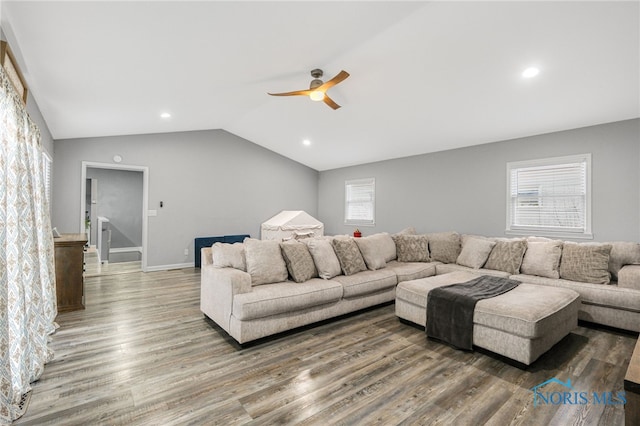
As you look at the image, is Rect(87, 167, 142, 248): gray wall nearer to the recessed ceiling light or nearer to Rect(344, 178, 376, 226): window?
Rect(344, 178, 376, 226): window

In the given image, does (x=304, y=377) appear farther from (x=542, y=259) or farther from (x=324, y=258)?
(x=542, y=259)

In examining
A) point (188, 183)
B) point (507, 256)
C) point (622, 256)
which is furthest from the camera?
point (188, 183)

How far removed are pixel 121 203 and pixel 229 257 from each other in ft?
23.5

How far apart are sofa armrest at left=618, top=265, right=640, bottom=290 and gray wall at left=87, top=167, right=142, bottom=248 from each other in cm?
1032

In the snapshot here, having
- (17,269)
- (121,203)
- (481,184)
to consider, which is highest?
(481,184)

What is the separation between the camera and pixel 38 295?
7.70ft

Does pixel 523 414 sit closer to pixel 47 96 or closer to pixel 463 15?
pixel 463 15

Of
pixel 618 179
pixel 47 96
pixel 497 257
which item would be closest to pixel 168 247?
pixel 47 96

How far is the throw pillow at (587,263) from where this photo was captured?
10.9 feet

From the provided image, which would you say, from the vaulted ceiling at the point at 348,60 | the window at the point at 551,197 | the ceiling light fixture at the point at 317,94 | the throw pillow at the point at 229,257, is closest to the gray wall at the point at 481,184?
the window at the point at 551,197

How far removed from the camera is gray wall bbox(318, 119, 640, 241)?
3717 mm

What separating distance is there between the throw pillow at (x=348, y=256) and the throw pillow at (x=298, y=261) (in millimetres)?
400

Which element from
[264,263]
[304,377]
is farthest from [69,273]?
[304,377]

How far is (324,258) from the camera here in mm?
3500
